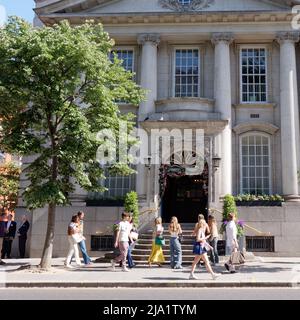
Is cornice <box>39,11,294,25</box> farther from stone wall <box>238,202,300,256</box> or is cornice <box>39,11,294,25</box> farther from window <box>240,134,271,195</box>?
stone wall <box>238,202,300,256</box>

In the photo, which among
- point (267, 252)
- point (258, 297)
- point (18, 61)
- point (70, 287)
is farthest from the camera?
point (267, 252)

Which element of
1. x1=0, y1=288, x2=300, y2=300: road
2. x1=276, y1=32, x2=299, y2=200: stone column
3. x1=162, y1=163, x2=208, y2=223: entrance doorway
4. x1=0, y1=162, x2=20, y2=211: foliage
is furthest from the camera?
x1=0, y1=162, x2=20, y2=211: foliage

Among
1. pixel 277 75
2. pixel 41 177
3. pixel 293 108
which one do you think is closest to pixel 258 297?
pixel 41 177

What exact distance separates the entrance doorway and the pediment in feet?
28.1

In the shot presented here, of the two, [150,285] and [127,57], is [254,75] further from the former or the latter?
[150,285]

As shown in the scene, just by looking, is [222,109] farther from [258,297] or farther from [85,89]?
[258,297]

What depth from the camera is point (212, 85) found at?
874 inches

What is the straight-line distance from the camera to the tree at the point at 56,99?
14.0 meters

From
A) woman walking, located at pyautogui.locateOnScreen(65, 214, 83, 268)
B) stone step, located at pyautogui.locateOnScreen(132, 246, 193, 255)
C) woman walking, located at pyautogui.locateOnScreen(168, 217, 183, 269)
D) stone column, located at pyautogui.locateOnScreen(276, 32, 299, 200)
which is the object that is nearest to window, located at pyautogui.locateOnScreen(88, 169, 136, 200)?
stone step, located at pyautogui.locateOnScreen(132, 246, 193, 255)

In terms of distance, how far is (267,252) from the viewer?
1956 cm

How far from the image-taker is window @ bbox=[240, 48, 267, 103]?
2227 centimetres

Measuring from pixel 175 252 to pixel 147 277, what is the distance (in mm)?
2676

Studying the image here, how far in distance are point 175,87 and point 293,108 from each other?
5.93 m

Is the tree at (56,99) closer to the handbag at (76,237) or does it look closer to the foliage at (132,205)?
the handbag at (76,237)
